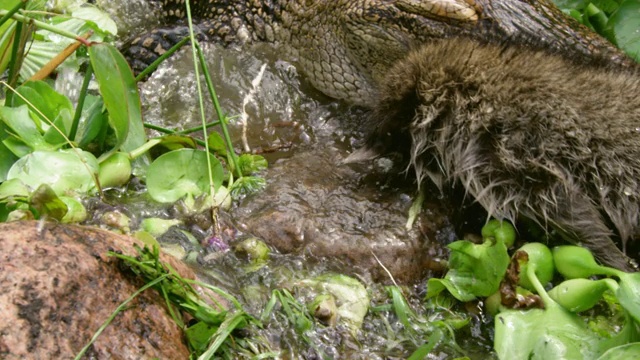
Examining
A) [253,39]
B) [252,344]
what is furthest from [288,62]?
[252,344]

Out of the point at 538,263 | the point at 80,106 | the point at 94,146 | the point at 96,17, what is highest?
the point at 538,263

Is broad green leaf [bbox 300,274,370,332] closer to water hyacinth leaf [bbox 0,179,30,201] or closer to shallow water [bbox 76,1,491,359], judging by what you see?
shallow water [bbox 76,1,491,359]

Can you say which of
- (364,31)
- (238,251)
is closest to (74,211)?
(238,251)

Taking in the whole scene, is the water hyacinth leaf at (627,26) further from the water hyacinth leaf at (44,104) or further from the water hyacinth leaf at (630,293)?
the water hyacinth leaf at (44,104)

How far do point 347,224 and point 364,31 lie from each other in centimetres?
121

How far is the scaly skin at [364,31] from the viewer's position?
2701 millimetres

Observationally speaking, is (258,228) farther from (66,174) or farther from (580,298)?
(580,298)

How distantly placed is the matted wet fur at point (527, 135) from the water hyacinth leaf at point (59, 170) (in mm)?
841

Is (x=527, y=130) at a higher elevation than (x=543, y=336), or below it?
higher

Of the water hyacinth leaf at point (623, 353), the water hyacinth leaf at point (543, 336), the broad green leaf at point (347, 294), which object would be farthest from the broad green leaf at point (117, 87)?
the water hyacinth leaf at point (623, 353)

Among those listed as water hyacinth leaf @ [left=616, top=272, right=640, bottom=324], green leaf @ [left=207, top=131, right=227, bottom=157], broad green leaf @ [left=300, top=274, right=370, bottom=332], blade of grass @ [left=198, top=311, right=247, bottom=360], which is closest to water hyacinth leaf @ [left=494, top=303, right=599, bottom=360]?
water hyacinth leaf @ [left=616, top=272, right=640, bottom=324]

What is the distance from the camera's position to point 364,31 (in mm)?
2984

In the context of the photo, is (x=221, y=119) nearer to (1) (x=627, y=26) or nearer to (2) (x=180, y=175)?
(2) (x=180, y=175)

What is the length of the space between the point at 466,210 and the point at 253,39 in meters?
1.82
